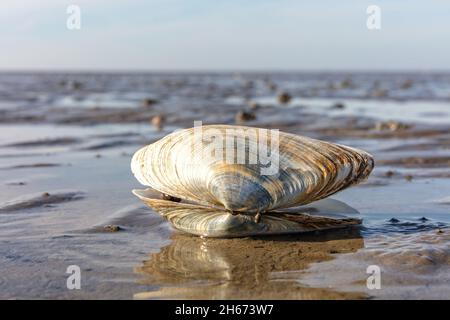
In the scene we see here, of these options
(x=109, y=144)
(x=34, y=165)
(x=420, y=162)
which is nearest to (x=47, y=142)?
(x=109, y=144)

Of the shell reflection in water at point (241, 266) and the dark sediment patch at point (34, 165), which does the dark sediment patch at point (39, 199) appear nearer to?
the shell reflection in water at point (241, 266)

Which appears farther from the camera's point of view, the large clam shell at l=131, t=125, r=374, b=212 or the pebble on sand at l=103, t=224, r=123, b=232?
the pebble on sand at l=103, t=224, r=123, b=232

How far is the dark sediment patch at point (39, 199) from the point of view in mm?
5699

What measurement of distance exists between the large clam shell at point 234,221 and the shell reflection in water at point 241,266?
0.06 meters

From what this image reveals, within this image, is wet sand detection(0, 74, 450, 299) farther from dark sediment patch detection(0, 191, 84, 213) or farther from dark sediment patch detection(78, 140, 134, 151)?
dark sediment patch detection(78, 140, 134, 151)

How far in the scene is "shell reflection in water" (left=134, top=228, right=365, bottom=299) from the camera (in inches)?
136

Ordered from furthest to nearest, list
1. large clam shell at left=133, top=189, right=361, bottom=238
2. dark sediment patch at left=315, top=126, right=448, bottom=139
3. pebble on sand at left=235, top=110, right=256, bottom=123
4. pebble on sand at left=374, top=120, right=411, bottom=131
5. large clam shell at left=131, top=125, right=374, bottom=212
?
pebble on sand at left=235, top=110, right=256, bottom=123, pebble on sand at left=374, top=120, right=411, bottom=131, dark sediment patch at left=315, top=126, right=448, bottom=139, large clam shell at left=133, top=189, right=361, bottom=238, large clam shell at left=131, top=125, right=374, bottom=212

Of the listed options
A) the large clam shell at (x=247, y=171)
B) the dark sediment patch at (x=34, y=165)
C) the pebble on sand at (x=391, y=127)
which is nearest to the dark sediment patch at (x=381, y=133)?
the pebble on sand at (x=391, y=127)

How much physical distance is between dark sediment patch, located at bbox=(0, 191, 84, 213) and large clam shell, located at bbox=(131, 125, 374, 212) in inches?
53.6

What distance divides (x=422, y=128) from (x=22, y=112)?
10959mm

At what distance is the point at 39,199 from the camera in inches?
237

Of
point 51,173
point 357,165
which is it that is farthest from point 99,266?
point 51,173

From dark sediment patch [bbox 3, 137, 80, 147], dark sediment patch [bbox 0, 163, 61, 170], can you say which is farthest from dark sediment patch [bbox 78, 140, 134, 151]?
dark sediment patch [bbox 0, 163, 61, 170]

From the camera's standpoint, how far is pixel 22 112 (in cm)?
1742
